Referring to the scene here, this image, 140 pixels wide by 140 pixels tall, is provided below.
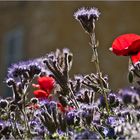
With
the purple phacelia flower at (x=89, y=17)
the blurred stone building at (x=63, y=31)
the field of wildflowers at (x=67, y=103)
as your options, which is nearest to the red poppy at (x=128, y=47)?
the field of wildflowers at (x=67, y=103)

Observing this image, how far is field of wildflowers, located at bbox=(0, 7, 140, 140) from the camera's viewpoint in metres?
1.85

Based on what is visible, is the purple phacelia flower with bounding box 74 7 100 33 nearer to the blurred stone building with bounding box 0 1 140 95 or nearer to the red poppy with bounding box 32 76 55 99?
the red poppy with bounding box 32 76 55 99

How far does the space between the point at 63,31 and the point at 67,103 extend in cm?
869

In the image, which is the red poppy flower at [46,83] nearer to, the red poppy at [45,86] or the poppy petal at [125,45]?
the red poppy at [45,86]

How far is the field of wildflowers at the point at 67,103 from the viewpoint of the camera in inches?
72.7

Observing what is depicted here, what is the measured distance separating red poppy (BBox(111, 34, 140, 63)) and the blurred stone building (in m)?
6.36

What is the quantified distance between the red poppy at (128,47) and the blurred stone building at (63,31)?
6.36 meters

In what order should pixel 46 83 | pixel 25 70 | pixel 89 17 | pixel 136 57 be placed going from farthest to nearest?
pixel 46 83, pixel 136 57, pixel 89 17, pixel 25 70

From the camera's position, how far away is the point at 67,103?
2.23 m

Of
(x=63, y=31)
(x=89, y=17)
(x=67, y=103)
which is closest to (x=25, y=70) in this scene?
(x=67, y=103)

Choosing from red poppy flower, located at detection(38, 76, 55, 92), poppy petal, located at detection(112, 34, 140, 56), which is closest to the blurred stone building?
red poppy flower, located at detection(38, 76, 55, 92)

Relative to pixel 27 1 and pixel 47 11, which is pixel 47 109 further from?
pixel 27 1

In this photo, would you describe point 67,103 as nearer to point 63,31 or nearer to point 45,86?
point 45,86

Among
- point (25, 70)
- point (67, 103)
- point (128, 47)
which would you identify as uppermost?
point (128, 47)
